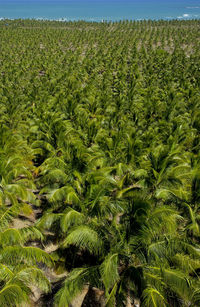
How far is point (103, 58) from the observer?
4347 cm

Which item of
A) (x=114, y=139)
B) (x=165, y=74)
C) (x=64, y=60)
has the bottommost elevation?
(x=114, y=139)

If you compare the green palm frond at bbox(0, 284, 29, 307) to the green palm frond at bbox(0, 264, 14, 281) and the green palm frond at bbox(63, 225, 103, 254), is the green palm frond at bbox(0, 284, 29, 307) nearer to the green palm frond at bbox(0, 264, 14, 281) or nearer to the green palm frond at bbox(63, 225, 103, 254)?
the green palm frond at bbox(0, 264, 14, 281)

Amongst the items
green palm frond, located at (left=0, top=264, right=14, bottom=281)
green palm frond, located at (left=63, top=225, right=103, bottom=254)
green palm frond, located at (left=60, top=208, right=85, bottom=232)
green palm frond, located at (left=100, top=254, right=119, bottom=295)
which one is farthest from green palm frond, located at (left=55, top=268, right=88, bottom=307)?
green palm frond, located at (left=60, top=208, right=85, bottom=232)

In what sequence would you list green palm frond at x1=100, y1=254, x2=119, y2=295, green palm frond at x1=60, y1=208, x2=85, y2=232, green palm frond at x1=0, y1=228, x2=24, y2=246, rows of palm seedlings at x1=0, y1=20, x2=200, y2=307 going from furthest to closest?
green palm frond at x1=60, y1=208, x2=85, y2=232 → green palm frond at x1=0, y1=228, x2=24, y2=246 → rows of palm seedlings at x1=0, y1=20, x2=200, y2=307 → green palm frond at x1=100, y1=254, x2=119, y2=295

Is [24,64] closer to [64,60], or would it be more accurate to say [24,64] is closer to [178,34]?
[64,60]

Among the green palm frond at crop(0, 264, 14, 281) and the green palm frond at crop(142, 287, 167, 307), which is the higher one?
the green palm frond at crop(0, 264, 14, 281)

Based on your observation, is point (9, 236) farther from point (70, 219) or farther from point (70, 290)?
point (70, 290)

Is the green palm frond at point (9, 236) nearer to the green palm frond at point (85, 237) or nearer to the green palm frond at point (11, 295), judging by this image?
the green palm frond at point (11, 295)

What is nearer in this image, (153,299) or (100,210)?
(153,299)

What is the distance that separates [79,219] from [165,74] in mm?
30910

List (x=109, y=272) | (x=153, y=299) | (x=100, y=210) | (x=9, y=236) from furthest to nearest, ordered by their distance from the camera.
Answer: (x=100, y=210) < (x=9, y=236) < (x=109, y=272) < (x=153, y=299)

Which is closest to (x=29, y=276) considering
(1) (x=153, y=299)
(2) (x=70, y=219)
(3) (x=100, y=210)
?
(2) (x=70, y=219)

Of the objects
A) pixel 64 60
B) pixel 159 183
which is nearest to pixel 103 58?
pixel 64 60

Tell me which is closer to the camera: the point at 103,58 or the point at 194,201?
the point at 194,201
